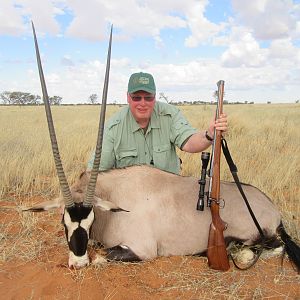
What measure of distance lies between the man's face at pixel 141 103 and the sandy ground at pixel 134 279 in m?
1.62

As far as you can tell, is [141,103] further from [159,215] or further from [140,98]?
[159,215]

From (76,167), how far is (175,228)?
13.1 ft

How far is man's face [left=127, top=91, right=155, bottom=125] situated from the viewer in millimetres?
4297

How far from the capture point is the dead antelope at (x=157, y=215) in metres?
3.39

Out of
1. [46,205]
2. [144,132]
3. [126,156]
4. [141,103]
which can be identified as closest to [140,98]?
[141,103]

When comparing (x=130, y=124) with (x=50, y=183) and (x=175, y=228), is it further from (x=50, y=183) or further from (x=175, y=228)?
(x=50, y=183)

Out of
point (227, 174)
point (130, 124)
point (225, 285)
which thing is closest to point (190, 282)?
point (225, 285)

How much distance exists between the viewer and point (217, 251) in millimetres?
3254

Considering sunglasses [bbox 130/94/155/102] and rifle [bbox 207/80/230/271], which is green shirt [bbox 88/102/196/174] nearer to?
sunglasses [bbox 130/94/155/102]

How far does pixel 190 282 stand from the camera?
313 centimetres

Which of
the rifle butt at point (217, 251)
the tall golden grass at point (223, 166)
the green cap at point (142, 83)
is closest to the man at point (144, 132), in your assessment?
the green cap at point (142, 83)

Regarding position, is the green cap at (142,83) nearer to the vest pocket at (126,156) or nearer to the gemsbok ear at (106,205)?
the vest pocket at (126,156)

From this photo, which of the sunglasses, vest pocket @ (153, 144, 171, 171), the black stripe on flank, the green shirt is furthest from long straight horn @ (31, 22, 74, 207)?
vest pocket @ (153, 144, 171, 171)

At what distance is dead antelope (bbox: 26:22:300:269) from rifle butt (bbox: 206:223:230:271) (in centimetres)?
23
